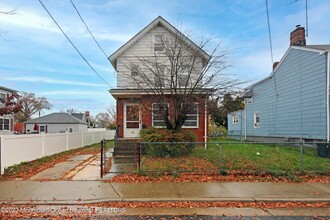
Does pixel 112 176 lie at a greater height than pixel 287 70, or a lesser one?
lesser

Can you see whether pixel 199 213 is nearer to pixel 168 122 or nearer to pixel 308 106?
pixel 168 122

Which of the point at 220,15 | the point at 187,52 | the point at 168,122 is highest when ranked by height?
the point at 220,15

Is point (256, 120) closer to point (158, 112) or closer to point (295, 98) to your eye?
point (295, 98)

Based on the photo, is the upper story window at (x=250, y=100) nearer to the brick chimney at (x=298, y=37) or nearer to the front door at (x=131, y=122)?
the brick chimney at (x=298, y=37)

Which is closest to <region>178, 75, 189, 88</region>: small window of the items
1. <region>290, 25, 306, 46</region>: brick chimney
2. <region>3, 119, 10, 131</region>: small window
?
<region>290, 25, 306, 46</region>: brick chimney

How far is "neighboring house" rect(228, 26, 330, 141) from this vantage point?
15836 millimetres

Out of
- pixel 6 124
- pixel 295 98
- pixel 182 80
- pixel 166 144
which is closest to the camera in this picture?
pixel 166 144

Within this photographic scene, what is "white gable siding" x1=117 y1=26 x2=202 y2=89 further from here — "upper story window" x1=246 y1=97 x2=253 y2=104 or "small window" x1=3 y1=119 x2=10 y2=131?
"small window" x1=3 y1=119 x2=10 y2=131

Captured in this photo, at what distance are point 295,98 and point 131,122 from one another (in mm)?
11065

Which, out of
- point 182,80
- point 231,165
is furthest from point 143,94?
point 231,165

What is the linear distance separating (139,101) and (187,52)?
4.17 metres

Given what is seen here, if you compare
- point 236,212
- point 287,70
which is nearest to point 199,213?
point 236,212

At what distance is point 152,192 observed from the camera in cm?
764

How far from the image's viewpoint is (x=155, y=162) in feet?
36.7
